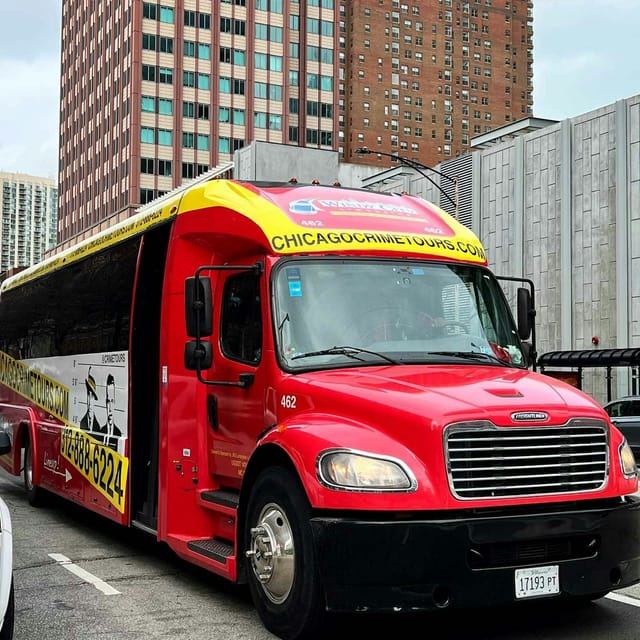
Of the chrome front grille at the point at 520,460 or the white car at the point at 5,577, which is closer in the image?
the white car at the point at 5,577

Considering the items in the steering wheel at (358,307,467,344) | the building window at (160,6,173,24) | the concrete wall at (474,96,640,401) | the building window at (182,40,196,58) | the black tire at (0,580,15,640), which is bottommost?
the black tire at (0,580,15,640)

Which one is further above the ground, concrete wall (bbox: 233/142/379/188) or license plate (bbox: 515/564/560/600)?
concrete wall (bbox: 233/142/379/188)

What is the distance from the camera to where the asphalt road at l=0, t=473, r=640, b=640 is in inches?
246

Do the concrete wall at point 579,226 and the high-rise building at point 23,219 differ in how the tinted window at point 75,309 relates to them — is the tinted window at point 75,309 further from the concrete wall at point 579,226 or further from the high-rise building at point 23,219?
the high-rise building at point 23,219

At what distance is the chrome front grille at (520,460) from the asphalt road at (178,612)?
106 centimetres

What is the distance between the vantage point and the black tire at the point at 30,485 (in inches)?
504

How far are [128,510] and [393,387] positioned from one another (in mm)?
3783

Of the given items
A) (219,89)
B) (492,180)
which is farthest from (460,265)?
(219,89)

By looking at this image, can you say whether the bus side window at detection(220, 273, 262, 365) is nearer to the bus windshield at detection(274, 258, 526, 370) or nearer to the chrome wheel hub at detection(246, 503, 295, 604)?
the bus windshield at detection(274, 258, 526, 370)

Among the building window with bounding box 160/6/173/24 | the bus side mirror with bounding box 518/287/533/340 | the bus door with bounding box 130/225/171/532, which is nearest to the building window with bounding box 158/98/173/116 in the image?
the building window with bounding box 160/6/173/24

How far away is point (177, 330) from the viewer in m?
8.14

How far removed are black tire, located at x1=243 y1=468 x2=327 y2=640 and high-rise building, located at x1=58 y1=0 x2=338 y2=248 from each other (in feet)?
280

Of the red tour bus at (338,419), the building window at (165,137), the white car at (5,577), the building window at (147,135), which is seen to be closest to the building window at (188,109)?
the building window at (165,137)

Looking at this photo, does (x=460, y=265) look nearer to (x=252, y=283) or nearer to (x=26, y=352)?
(x=252, y=283)
